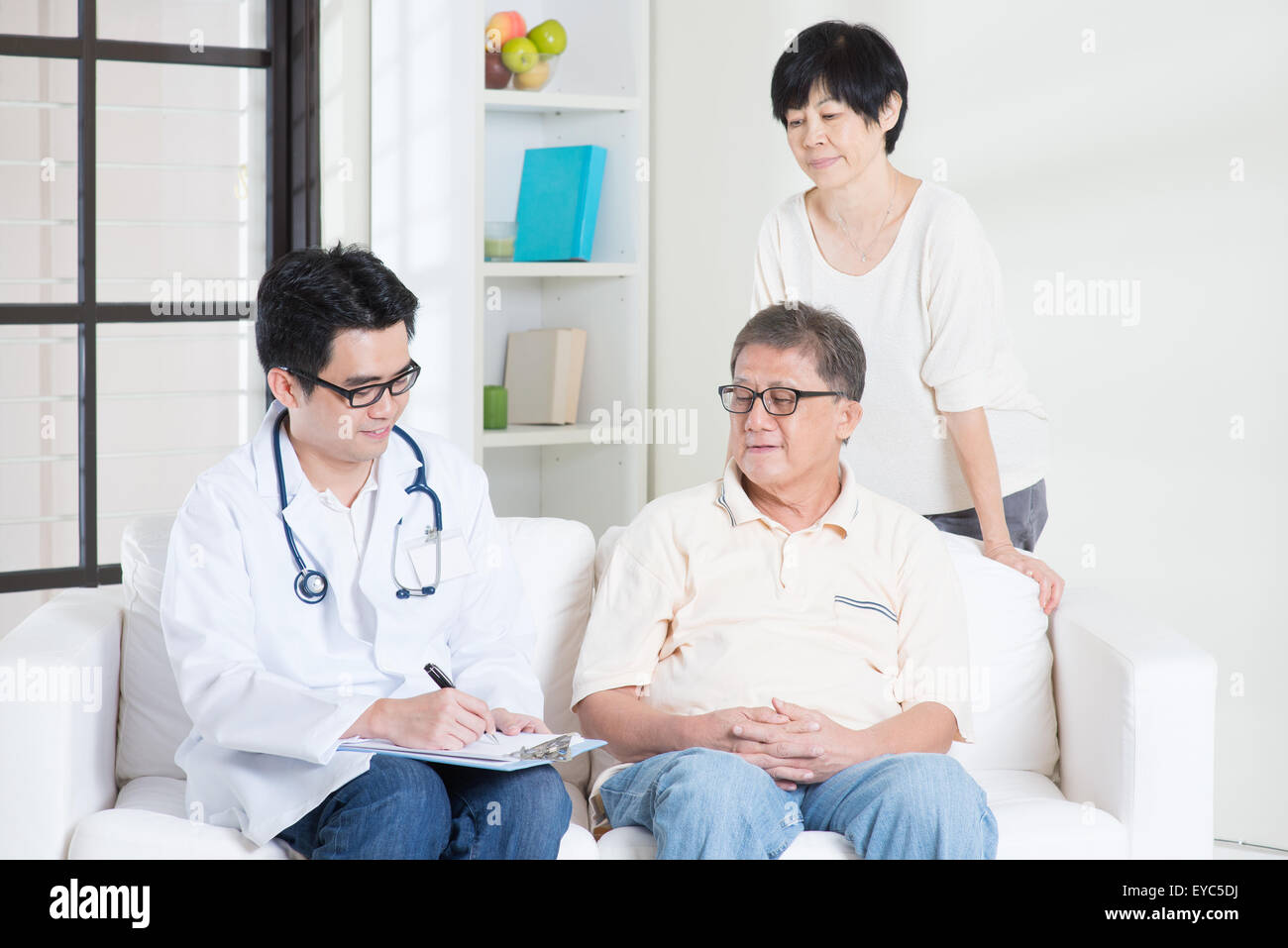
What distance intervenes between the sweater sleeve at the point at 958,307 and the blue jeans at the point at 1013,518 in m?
0.24

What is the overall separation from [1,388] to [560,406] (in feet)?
5.28

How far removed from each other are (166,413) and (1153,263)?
2714 millimetres

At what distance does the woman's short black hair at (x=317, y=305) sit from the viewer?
5.58 ft

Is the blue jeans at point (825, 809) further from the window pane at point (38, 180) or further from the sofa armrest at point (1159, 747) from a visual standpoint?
the window pane at point (38, 180)

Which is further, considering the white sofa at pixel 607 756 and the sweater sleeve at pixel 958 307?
the sweater sleeve at pixel 958 307

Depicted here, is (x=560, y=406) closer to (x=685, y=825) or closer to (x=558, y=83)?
(x=558, y=83)

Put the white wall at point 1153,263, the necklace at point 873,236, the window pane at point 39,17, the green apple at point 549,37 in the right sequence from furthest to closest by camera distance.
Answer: the window pane at point 39,17 → the green apple at point 549,37 → the white wall at point 1153,263 → the necklace at point 873,236

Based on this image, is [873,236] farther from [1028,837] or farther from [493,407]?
[493,407]

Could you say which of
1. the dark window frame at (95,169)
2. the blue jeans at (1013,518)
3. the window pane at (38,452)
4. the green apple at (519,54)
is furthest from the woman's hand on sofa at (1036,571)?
the window pane at (38,452)

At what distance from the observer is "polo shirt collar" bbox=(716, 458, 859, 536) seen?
6.29 feet

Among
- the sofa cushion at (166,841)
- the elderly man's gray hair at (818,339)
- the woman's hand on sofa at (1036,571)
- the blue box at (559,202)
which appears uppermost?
the blue box at (559,202)

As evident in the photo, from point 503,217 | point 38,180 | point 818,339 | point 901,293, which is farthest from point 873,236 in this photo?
point 38,180

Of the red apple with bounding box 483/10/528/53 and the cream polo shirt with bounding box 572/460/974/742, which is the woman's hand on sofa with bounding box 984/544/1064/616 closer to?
the cream polo shirt with bounding box 572/460/974/742
